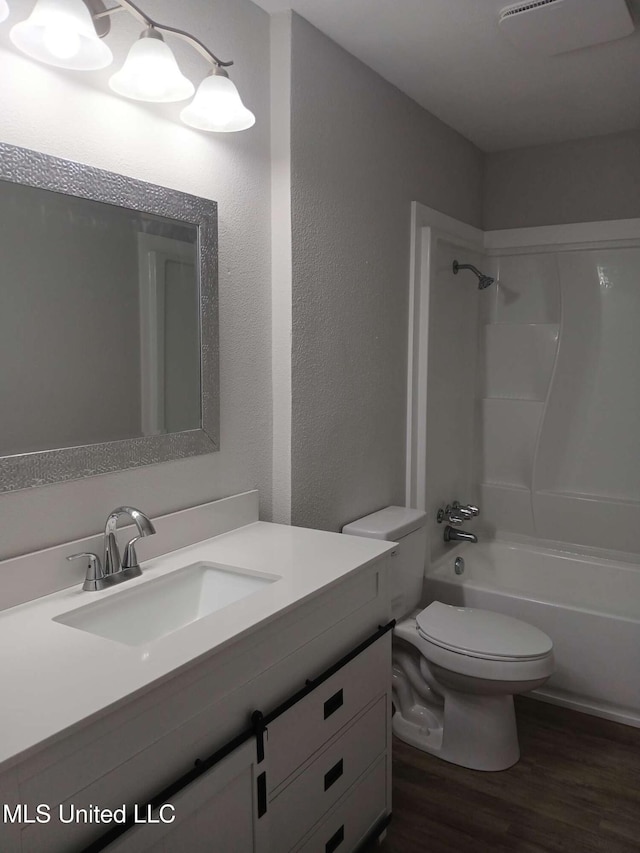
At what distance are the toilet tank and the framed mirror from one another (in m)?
0.74

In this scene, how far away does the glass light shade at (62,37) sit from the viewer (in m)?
1.28

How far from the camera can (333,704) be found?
163 centimetres

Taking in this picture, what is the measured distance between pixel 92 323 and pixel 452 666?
61.9 inches

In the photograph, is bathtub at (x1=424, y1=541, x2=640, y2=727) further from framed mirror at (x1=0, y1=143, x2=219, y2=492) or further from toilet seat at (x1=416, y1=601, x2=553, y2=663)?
framed mirror at (x1=0, y1=143, x2=219, y2=492)

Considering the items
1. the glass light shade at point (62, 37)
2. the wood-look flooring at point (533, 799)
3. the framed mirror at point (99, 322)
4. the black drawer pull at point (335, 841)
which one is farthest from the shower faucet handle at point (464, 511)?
the glass light shade at point (62, 37)

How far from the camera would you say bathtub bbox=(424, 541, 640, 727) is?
2.59 metres

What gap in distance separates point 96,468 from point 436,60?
185 cm

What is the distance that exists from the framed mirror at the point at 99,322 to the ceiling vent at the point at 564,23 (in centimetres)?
112

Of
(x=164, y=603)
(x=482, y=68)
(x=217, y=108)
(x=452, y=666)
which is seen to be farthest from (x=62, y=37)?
(x=452, y=666)

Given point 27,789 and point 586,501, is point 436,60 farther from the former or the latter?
point 27,789

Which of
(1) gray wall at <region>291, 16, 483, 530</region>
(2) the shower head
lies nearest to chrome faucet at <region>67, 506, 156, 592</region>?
(1) gray wall at <region>291, 16, 483, 530</region>

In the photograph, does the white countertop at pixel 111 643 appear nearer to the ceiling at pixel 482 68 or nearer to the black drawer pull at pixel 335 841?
the black drawer pull at pixel 335 841

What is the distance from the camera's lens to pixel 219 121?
1720mm

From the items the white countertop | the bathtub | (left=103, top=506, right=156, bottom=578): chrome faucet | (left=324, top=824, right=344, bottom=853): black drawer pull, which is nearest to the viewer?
the white countertop
